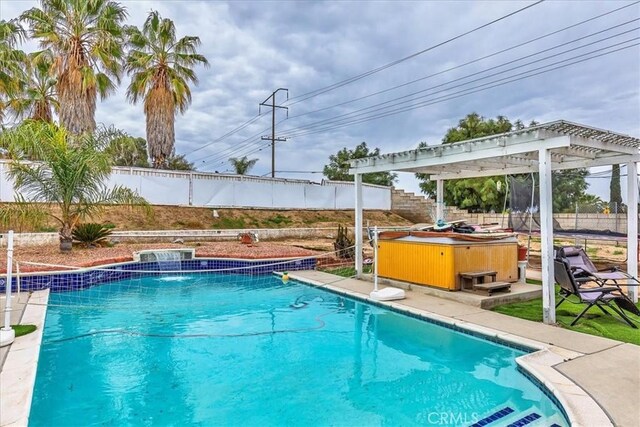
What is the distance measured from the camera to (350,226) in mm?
22266

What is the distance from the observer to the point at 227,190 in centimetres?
2005

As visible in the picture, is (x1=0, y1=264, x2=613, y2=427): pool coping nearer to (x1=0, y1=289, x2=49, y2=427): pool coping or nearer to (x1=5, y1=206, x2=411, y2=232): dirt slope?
(x1=0, y1=289, x2=49, y2=427): pool coping

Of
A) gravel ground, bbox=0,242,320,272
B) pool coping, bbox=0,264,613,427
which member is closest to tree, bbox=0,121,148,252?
gravel ground, bbox=0,242,320,272

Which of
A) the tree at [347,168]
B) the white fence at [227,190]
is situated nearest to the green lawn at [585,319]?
the white fence at [227,190]

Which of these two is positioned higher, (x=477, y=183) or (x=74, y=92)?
(x=74, y=92)

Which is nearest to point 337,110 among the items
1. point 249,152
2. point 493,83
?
point 249,152

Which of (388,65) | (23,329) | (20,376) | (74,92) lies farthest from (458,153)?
(74,92)

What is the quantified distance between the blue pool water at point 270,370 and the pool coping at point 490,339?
151 mm

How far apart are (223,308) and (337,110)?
23366 millimetres

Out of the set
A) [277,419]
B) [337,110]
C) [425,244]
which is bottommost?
[277,419]

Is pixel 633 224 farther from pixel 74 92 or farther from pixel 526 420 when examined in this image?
pixel 74 92

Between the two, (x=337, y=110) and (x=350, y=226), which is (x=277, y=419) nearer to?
(x=350, y=226)

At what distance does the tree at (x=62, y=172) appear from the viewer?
1028cm

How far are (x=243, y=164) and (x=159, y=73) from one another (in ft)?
48.3
